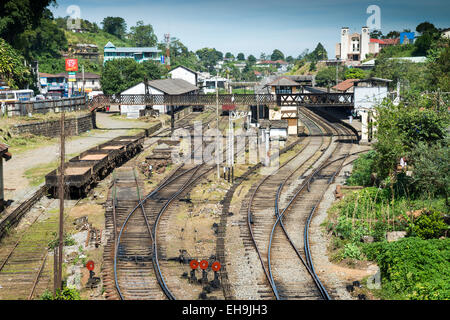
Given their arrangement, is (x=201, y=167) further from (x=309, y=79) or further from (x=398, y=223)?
(x=309, y=79)

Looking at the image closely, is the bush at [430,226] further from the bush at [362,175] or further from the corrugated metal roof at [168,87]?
the corrugated metal roof at [168,87]

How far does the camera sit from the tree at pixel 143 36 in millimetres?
176375

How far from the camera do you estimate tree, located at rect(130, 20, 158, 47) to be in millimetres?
176375

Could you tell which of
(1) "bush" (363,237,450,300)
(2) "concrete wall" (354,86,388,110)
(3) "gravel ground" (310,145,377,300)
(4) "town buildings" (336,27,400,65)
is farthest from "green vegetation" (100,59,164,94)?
(4) "town buildings" (336,27,400,65)

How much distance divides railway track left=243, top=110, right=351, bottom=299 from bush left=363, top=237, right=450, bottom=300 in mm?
2226

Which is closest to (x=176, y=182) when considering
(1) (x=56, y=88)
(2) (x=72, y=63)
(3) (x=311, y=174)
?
(3) (x=311, y=174)

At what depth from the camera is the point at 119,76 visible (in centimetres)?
7506

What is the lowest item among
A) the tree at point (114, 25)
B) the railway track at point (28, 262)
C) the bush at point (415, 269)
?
the railway track at point (28, 262)

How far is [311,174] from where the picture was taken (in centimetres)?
3194

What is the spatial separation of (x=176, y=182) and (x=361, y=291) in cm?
1726

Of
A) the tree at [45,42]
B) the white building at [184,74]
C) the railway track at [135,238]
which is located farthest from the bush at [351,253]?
the tree at [45,42]

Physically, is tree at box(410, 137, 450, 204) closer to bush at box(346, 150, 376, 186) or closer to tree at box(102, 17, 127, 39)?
bush at box(346, 150, 376, 186)

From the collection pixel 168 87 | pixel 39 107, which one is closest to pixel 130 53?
pixel 168 87

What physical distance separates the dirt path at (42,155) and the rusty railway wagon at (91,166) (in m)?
1.97
